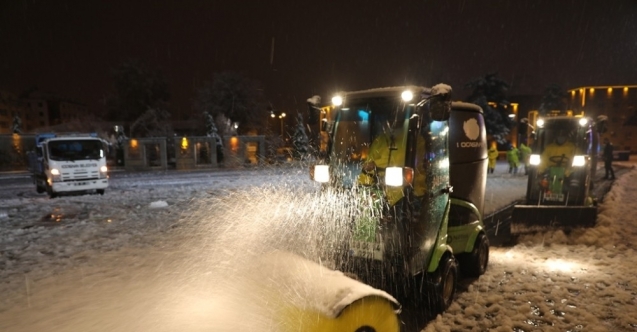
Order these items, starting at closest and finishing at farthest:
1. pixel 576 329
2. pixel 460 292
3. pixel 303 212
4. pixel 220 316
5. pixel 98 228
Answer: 1. pixel 220 316
2. pixel 576 329
3. pixel 460 292
4. pixel 98 228
5. pixel 303 212

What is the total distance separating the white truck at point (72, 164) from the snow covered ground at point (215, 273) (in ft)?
12.0

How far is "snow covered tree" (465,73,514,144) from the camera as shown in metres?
45.8

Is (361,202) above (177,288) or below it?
above


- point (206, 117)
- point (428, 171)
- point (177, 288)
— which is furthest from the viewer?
point (206, 117)

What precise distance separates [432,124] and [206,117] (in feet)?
126

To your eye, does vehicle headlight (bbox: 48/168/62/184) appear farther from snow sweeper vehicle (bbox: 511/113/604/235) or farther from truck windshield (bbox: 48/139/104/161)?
snow sweeper vehicle (bbox: 511/113/604/235)

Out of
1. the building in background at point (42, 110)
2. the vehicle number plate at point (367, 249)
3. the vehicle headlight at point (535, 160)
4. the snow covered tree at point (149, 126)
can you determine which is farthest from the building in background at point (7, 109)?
the vehicle number plate at point (367, 249)

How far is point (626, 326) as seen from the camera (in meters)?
4.59

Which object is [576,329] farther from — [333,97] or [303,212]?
[303,212]

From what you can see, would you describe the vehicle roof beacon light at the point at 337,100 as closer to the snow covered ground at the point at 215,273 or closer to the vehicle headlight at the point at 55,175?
the snow covered ground at the point at 215,273

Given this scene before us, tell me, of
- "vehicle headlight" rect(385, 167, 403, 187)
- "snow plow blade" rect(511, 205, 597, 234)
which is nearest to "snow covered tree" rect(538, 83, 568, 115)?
"snow plow blade" rect(511, 205, 597, 234)

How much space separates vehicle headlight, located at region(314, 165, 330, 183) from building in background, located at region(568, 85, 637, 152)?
62128 mm

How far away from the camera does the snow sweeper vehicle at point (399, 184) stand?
15.4 ft

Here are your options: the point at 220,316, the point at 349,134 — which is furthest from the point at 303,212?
the point at 220,316
